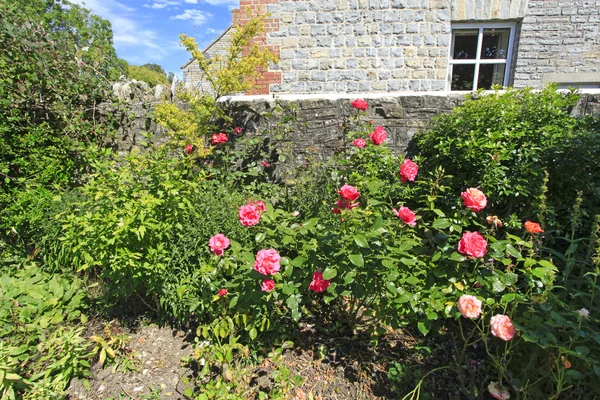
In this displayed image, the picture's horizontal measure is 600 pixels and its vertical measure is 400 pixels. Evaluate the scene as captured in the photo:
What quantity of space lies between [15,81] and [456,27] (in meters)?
5.83

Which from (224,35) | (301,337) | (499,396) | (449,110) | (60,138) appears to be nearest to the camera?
(499,396)

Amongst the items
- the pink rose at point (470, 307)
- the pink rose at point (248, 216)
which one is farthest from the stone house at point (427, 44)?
the pink rose at point (470, 307)

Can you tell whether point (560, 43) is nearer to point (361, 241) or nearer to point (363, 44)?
point (363, 44)

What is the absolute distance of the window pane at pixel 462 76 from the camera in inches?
212

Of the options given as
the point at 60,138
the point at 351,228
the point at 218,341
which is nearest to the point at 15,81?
the point at 60,138

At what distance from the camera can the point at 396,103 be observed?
10.8 feet

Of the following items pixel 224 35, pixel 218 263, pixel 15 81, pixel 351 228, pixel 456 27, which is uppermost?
pixel 224 35

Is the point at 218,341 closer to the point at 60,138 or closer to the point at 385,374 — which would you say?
the point at 385,374

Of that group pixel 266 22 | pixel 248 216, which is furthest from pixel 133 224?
pixel 266 22

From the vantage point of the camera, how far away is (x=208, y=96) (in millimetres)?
3484

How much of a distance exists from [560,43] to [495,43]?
86 centimetres

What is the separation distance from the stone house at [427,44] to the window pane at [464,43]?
0.01m

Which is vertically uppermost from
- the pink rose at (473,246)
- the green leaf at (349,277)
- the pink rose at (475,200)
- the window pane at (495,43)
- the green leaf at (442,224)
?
the window pane at (495,43)

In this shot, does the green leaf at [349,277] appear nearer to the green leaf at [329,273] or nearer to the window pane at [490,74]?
the green leaf at [329,273]
